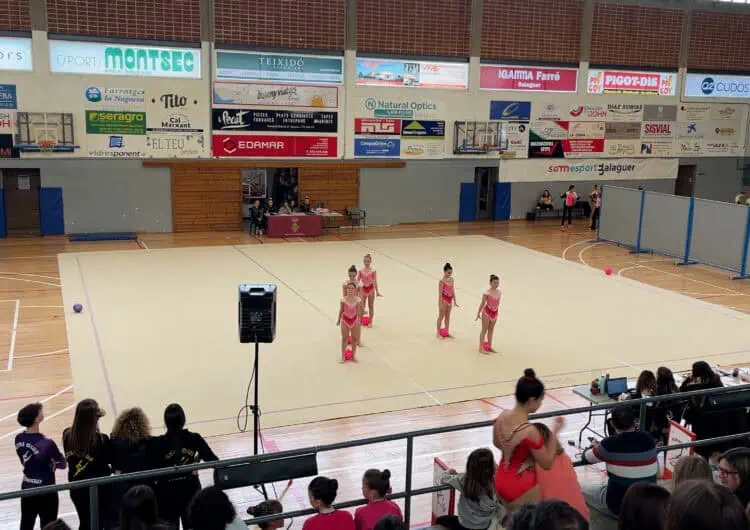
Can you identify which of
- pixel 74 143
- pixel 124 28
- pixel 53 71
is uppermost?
pixel 124 28

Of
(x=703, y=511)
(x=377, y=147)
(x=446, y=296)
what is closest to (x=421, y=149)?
(x=377, y=147)

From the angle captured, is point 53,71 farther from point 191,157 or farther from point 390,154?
point 390,154

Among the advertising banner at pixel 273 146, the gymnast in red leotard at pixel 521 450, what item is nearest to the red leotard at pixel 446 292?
the gymnast in red leotard at pixel 521 450

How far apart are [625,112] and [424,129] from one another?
9156 millimetres

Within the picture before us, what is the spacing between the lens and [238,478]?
487 cm

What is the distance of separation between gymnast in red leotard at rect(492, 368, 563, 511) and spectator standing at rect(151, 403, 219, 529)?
2.33m

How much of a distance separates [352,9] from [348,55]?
1620 millimetres

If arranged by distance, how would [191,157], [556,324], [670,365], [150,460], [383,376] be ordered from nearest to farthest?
[150,460]
[383,376]
[670,365]
[556,324]
[191,157]

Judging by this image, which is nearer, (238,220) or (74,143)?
(74,143)

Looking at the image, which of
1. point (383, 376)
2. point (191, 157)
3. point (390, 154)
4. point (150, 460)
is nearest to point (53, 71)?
point (191, 157)

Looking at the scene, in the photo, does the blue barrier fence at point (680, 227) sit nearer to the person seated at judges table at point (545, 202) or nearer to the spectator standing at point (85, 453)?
the person seated at judges table at point (545, 202)

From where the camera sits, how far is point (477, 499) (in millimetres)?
4707

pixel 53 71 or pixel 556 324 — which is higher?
pixel 53 71

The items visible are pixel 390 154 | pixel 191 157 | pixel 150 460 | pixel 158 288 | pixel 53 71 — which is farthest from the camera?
pixel 390 154
